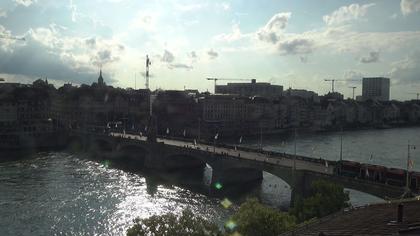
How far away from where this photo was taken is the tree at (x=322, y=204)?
122 feet

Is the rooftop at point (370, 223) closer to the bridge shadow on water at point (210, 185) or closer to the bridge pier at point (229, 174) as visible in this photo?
the bridge shadow on water at point (210, 185)

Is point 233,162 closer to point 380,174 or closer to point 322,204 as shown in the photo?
point 380,174

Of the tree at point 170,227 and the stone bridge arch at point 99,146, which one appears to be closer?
the tree at point 170,227

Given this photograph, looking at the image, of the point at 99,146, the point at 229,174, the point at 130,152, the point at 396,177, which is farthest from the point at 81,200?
the point at 99,146

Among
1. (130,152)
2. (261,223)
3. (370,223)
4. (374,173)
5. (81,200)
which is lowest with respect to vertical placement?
(81,200)

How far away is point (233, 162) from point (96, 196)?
17.9m

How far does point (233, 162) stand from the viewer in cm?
Answer: 6606

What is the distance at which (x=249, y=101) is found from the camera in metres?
184

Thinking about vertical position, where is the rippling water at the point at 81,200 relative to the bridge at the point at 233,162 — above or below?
below

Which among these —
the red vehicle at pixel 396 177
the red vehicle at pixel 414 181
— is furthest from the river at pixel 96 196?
the red vehicle at pixel 414 181

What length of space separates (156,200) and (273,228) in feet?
90.8

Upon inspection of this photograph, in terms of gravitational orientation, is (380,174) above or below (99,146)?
above

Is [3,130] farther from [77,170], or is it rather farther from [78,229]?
[78,229]

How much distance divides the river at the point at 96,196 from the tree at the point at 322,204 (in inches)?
454
